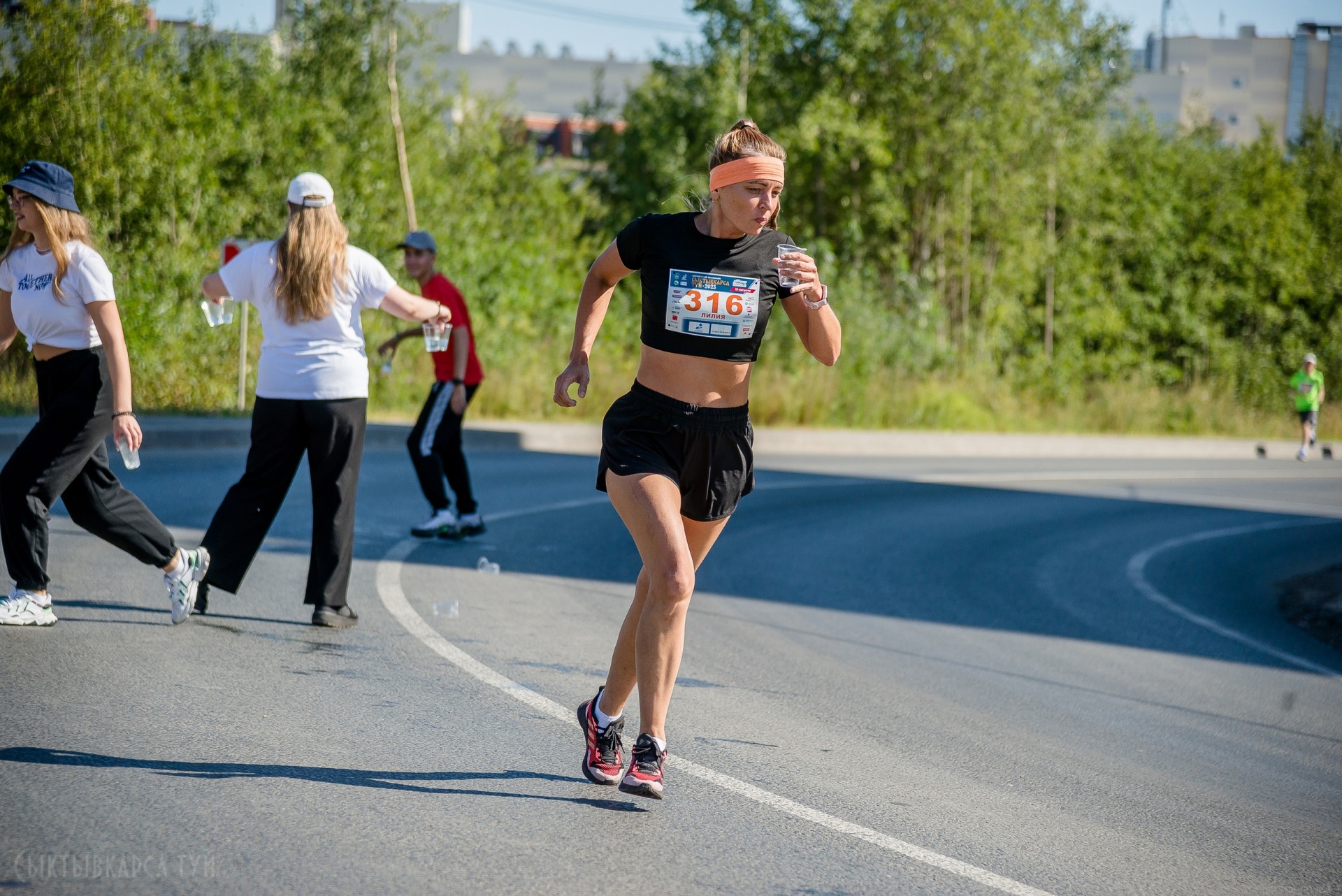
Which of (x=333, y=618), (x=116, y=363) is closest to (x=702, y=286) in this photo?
(x=116, y=363)

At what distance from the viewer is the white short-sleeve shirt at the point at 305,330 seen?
6188 millimetres

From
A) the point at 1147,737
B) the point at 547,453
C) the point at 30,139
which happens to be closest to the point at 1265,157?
the point at 547,453

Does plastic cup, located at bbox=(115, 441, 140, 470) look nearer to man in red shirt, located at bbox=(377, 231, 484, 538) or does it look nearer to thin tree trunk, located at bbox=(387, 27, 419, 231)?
man in red shirt, located at bbox=(377, 231, 484, 538)

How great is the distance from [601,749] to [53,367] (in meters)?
3.27

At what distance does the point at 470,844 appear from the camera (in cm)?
388

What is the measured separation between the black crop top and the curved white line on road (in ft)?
17.5

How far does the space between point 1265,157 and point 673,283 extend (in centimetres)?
4420

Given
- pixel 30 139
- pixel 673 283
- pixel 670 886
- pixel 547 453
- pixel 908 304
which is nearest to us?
pixel 670 886

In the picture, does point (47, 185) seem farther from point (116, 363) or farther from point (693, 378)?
point (693, 378)

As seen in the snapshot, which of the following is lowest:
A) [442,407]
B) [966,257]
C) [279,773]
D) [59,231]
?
[279,773]

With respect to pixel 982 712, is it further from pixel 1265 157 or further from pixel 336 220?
pixel 1265 157

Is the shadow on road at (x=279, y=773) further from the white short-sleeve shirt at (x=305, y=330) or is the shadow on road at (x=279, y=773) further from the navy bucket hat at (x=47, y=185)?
the navy bucket hat at (x=47, y=185)

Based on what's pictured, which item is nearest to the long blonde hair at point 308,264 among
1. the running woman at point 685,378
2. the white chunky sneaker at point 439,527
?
the running woman at point 685,378

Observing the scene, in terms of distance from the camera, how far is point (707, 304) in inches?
168
